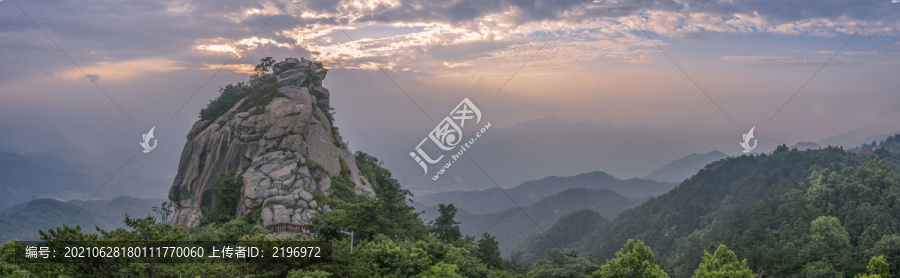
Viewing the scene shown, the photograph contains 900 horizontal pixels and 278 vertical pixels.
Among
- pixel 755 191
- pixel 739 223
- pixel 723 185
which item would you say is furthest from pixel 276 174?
pixel 723 185

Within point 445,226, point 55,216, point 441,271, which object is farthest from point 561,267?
point 55,216

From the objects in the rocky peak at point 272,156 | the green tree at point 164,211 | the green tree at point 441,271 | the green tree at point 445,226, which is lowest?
the green tree at point 441,271

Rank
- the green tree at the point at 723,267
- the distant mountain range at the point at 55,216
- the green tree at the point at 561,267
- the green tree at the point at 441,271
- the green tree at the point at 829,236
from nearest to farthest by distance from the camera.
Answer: the green tree at the point at 441,271
the green tree at the point at 561,267
the green tree at the point at 723,267
the green tree at the point at 829,236
the distant mountain range at the point at 55,216

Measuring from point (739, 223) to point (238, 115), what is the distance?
3264 inches

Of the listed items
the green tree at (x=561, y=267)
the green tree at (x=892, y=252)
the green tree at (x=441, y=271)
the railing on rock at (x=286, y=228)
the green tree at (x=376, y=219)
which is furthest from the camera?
the green tree at (x=892, y=252)

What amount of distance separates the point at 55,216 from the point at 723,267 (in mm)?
132448

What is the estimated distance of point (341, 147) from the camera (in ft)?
139

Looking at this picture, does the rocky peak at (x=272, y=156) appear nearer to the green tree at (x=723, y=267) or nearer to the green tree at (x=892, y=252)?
the green tree at (x=723, y=267)

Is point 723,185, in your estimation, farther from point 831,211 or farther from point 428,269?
point 428,269

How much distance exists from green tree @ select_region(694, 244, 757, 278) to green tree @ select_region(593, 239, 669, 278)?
450 centimetres

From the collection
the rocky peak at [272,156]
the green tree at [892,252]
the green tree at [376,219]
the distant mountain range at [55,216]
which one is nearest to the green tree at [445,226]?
the rocky peak at [272,156]

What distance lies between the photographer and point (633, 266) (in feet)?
88.4

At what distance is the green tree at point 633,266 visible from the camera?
26375mm

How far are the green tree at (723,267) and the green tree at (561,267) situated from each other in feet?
21.3
